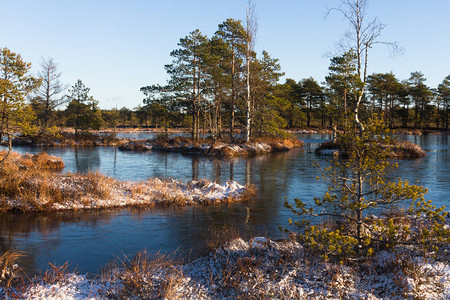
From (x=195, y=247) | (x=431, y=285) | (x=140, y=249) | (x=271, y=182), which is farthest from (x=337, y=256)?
(x=271, y=182)

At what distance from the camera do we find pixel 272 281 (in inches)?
212

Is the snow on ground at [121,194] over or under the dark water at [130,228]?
over

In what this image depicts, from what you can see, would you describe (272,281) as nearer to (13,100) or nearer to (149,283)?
(149,283)

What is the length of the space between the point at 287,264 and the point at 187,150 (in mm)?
31436

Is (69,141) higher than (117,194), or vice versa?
(69,141)

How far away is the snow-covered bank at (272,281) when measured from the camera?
5.06m

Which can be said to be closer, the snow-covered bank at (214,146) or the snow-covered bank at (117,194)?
the snow-covered bank at (117,194)

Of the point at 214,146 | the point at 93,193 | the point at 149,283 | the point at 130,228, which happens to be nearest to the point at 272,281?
the point at 149,283

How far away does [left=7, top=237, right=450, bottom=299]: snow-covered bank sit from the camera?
16.6 feet

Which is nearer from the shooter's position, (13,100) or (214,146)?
(13,100)

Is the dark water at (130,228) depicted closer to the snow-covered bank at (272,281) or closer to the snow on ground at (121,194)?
the snow on ground at (121,194)

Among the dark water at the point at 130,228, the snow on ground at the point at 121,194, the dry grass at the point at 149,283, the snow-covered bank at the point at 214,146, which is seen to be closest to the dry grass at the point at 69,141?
the snow-covered bank at the point at 214,146

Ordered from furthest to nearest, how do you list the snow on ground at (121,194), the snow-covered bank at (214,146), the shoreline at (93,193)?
the snow-covered bank at (214,146), the snow on ground at (121,194), the shoreline at (93,193)

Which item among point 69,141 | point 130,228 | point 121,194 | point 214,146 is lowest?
point 130,228
